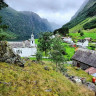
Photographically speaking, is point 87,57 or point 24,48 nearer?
point 87,57

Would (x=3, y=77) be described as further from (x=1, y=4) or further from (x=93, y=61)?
(x=93, y=61)

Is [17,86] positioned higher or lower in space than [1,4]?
lower

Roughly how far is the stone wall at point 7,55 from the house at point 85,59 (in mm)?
26541

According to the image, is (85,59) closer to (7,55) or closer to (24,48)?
(7,55)

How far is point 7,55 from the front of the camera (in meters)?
16.0

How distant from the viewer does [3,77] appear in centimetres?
1094

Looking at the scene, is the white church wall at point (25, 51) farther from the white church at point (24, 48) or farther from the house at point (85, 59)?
the house at point (85, 59)

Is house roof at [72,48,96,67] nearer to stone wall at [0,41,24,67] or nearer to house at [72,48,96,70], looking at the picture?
house at [72,48,96,70]

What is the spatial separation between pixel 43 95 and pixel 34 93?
1.01 meters

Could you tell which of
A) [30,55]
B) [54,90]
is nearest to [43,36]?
[30,55]

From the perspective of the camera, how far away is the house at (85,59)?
34094mm

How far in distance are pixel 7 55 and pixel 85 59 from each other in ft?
97.5

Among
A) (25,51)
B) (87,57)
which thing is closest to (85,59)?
(87,57)

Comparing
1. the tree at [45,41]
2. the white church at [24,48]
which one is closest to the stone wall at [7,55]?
the tree at [45,41]
